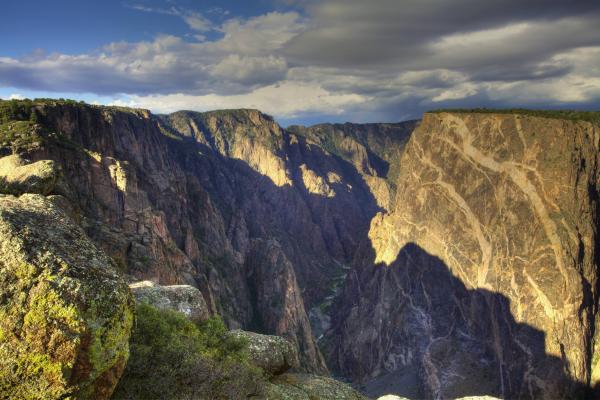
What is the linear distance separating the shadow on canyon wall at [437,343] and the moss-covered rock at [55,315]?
87.4 metres

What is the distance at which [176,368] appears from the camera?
1455 cm

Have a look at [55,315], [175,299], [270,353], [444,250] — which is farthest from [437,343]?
[55,315]

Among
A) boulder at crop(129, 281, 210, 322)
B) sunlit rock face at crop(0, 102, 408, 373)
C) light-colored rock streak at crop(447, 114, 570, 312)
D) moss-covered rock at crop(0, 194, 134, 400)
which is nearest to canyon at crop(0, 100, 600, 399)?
light-colored rock streak at crop(447, 114, 570, 312)

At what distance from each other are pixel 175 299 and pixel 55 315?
1189cm

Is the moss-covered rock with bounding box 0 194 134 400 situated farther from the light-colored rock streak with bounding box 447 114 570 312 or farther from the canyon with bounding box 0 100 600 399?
the light-colored rock streak with bounding box 447 114 570 312

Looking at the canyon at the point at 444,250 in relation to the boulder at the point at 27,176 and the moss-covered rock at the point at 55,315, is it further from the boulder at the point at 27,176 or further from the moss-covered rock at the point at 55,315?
the moss-covered rock at the point at 55,315

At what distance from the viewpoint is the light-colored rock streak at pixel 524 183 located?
82562 millimetres

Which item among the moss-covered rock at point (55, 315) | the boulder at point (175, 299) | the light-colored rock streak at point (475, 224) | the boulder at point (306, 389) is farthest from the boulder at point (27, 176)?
the light-colored rock streak at point (475, 224)

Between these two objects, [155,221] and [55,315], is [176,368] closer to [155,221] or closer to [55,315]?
[55,315]

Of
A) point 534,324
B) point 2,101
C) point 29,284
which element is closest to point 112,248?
point 29,284

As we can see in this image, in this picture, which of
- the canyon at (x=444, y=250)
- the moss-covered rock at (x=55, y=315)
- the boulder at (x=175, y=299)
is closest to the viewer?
the moss-covered rock at (x=55, y=315)

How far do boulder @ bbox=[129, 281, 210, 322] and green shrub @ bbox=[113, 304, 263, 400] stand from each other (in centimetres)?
327

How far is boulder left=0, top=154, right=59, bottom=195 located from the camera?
76.9ft

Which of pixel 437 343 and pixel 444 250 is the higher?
pixel 444 250
